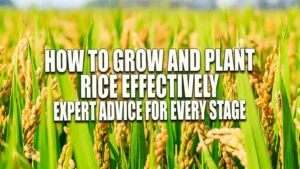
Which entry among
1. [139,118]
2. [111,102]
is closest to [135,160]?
[139,118]

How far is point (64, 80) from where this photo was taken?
66 centimetres

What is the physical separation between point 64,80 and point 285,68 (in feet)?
1.53

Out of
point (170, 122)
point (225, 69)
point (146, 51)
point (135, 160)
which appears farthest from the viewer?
point (146, 51)

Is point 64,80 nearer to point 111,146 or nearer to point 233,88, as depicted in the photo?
point 111,146

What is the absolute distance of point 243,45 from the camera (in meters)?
1.11

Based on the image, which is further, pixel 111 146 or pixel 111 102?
pixel 111 102

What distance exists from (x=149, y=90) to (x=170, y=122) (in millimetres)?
117

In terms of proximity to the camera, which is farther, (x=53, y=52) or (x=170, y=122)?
(x=53, y=52)

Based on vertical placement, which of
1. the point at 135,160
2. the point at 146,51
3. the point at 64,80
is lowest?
the point at 135,160

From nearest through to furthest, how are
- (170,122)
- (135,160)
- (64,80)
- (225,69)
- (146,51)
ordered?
(64,80) → (135,160) → (170,122) → (225,69) → (146,51)

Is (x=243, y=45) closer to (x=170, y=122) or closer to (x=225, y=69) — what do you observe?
(x=225, y=69)

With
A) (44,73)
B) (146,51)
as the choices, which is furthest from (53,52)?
(146,51)

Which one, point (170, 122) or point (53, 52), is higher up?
point (53, 52)

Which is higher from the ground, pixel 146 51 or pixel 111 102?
pixel 146 51
